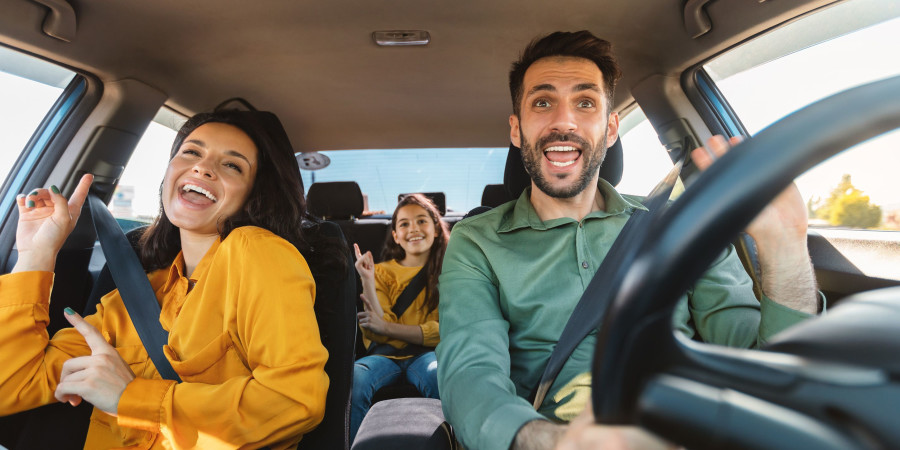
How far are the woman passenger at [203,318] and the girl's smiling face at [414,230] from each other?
4.97 ft

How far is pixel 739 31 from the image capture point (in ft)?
5.40

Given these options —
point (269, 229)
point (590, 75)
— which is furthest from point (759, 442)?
point (590, 75)

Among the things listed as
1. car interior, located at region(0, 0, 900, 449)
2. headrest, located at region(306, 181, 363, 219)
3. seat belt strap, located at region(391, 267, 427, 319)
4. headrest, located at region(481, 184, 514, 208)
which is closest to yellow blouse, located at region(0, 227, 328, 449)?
car interior, located at region(0, 0, 900, 449)

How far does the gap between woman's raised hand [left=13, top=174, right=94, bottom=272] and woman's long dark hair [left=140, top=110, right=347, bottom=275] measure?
0.22 metres

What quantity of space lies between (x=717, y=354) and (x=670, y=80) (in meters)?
1.91

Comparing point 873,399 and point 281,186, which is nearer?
point 873,399

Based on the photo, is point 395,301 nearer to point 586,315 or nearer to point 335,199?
point 335,199

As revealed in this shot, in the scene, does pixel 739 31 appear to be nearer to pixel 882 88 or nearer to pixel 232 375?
pixel 882 88

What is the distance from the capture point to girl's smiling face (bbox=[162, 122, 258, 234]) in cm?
133

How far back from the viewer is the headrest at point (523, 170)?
1.77m

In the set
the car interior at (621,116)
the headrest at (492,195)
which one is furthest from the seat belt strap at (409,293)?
the headrest at (492,195)

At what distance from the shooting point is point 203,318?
3.77ft

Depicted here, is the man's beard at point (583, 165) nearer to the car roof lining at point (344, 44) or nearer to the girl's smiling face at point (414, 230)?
the car roof lining at point (344, 44)

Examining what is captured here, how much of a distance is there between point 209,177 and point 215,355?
0.50m
